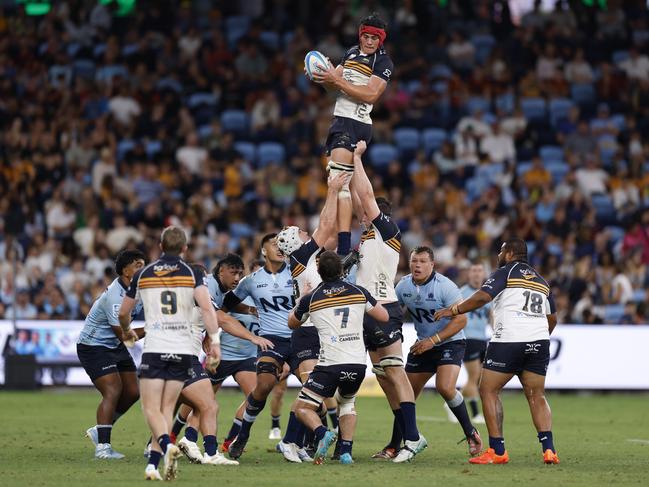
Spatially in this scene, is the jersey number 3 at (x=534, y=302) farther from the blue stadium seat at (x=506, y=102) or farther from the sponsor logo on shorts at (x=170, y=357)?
the blue stadium seat at (x=506, y=102)

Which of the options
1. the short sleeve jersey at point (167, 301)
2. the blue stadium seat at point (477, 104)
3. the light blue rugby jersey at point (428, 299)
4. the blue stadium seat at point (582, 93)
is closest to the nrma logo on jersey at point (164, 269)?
the short sleeve jersey at point (167, 301)

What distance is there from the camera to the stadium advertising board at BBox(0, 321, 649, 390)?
23.9m

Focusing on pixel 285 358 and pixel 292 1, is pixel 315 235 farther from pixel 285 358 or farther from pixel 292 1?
pixel 292 1

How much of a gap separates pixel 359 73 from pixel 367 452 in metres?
4.31

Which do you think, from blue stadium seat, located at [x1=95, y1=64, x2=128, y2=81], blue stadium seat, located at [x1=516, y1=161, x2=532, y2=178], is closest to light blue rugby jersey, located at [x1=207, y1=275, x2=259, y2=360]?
blue stadium seat, located at [x1=516, y1=161, x2=532, y2=178]

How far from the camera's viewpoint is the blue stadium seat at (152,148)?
28.5m

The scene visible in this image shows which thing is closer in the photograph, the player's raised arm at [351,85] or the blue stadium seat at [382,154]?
the player's raised arm at [351,85]

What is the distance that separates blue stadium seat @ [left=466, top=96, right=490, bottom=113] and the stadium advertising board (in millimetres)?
7834

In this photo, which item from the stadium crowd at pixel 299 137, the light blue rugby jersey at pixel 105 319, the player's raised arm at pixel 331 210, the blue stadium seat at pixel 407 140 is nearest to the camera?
the player's raised arm at pixel 331 210

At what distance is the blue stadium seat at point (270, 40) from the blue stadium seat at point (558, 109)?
6851mm

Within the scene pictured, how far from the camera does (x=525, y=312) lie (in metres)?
13.3

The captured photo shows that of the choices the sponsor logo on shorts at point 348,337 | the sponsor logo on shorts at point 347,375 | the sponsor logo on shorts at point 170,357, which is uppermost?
the sponsor logo on shorts at point 348,337

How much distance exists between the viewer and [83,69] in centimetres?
3005

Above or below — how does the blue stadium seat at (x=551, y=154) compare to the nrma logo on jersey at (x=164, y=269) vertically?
above
